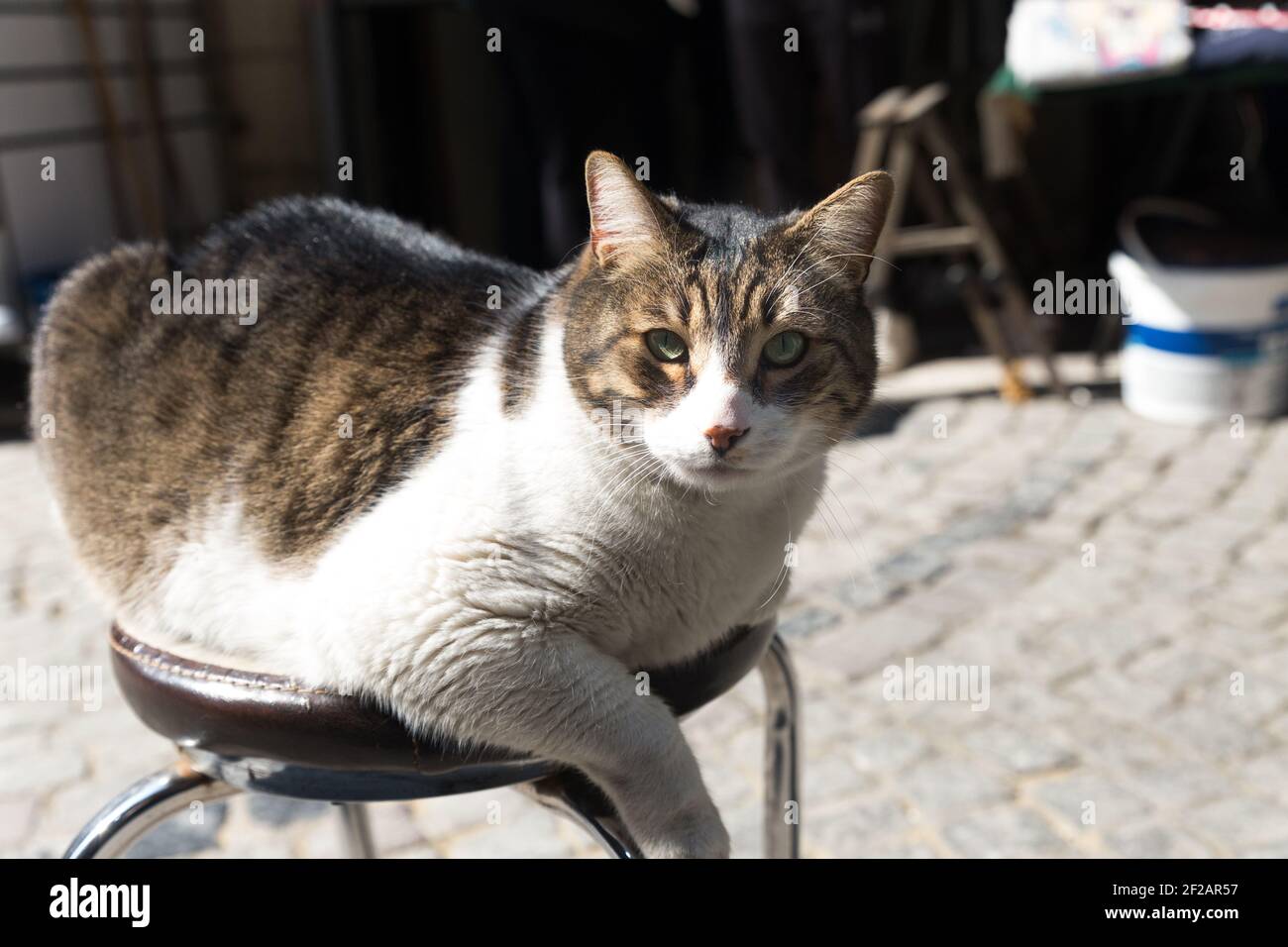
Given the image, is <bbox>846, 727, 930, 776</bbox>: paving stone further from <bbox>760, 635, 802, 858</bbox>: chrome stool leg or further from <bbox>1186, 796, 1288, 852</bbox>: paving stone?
<bbox>760, 635, 802, 858</bbox>: chrome stool leg

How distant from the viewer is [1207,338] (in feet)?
14.3

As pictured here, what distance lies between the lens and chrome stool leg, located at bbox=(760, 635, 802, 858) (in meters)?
1.70

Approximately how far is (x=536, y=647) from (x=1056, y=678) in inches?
82.6

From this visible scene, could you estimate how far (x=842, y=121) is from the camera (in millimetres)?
4391

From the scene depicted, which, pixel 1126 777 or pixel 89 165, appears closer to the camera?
pixel 1126 777

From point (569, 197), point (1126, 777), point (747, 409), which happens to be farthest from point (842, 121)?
point (747, 409)

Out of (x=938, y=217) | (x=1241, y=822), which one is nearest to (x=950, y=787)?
(x=1241, y=822)

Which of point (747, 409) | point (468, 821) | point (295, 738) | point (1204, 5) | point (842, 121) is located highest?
point (1204, 5)

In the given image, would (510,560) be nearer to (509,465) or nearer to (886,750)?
(509,465)

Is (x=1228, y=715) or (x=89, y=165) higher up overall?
(x=89, y=165)

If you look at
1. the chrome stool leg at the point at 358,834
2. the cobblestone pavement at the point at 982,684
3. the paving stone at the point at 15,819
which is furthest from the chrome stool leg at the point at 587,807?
the paving stone at the point at 15,819

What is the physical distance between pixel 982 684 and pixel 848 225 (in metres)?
1.92

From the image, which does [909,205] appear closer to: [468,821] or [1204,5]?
[1204,5]

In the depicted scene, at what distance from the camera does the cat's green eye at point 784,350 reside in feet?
4.44
